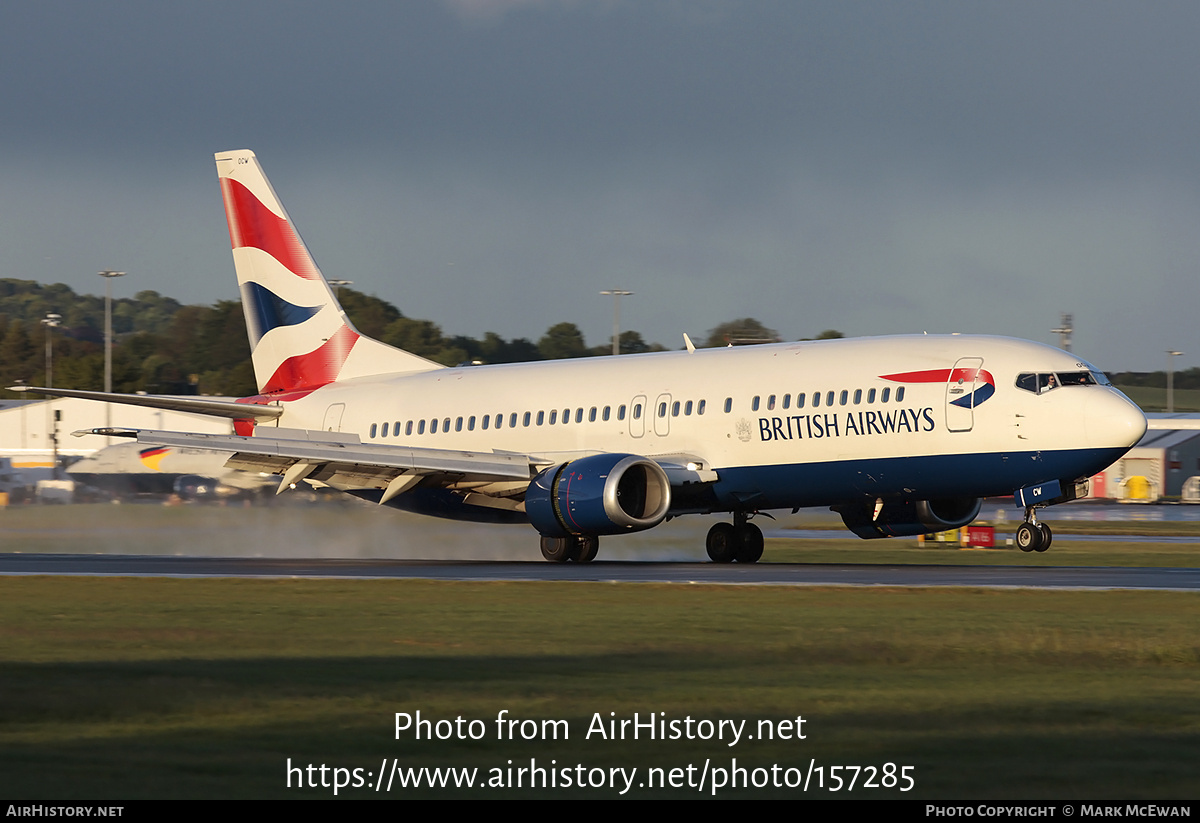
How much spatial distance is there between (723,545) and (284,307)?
14.1m

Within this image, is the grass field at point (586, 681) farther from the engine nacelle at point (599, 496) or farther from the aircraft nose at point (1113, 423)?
the aircraft nose at point (1113, 423)

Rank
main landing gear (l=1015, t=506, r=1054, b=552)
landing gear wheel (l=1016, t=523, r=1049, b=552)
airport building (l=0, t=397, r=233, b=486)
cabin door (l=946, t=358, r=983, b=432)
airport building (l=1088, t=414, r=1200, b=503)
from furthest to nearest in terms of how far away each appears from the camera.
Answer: airport building (l=1088, t=414, r=1200, b=503) → airport building (l=0, t=397, r=233, b=486) → cabin door (l=946, t=358, r=983, b=432) → landing gear wheel (l=1016, t=523, r=1049, b=552) → main landing gear (l=1015, t=506, r=1054, b=552)

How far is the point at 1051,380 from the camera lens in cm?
3142

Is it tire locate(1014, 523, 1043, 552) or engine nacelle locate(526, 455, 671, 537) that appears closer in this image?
tire locate(1014, 523, 1043, 552)

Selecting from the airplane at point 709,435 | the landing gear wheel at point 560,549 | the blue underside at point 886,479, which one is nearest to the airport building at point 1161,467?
the airplane at point 709,435

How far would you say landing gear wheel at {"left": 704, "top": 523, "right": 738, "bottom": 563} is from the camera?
36656 millimetres

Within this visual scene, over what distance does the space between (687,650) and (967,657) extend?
299cm

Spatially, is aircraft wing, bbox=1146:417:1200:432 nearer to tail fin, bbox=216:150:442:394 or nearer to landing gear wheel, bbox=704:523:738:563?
tail fin, bbox=216:150:442:394

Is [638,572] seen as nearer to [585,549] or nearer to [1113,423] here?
[585,549]

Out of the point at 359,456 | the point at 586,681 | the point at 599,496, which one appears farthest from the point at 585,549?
the point at 586,681

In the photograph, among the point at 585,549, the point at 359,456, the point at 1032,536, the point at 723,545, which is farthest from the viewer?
the point at 723,545

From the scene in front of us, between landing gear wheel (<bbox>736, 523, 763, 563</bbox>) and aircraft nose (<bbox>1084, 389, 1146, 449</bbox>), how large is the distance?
8635mm

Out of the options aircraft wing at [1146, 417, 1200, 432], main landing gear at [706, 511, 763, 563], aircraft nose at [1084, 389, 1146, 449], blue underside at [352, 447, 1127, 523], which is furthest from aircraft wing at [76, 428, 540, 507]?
aircraft wing at [1146, 417, 1200, 432]
